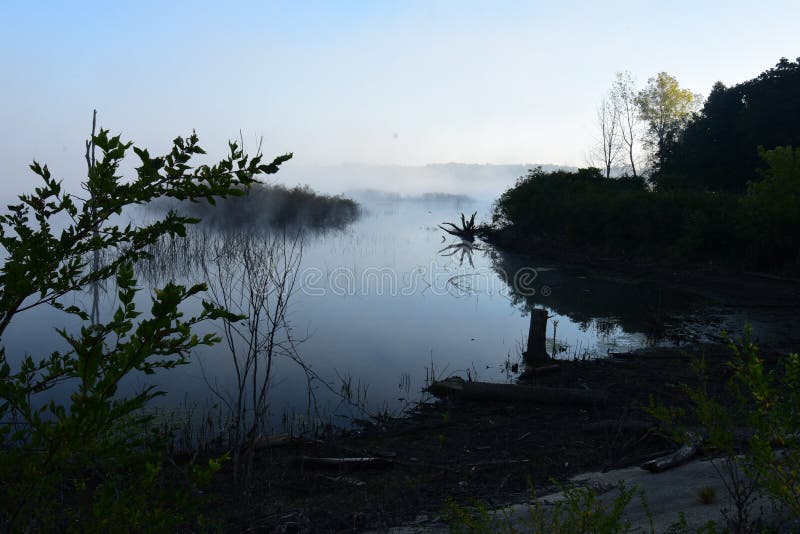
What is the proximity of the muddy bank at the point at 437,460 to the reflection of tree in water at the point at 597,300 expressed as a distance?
15.4 ft

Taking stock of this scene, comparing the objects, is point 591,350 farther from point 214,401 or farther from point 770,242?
point 770,242

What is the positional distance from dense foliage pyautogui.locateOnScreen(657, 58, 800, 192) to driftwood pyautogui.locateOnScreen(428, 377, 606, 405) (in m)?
21.8

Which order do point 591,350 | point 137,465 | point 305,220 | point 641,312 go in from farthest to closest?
point 305,220
point 641,312
point 591,350
point 137,465

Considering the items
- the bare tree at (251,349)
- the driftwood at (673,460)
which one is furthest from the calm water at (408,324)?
the driftwood at (673,460)

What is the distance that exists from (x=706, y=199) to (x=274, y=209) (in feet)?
71.6

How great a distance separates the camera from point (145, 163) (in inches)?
87.9

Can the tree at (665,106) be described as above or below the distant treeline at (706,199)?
above

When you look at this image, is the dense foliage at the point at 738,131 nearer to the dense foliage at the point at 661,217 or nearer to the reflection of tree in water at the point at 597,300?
the dense foliage at the point at 661,217

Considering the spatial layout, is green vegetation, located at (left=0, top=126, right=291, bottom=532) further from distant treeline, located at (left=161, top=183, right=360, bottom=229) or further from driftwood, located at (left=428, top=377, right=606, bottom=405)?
distant treeline, located at (left=161, top=183, right=360, bottom=229)

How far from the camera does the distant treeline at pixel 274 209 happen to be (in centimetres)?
3058

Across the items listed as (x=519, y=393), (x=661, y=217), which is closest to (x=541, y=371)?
(x=519, y=393)

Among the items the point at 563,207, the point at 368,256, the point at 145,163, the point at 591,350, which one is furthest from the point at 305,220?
the point at 145,163

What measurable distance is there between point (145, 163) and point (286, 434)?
16.1 feet

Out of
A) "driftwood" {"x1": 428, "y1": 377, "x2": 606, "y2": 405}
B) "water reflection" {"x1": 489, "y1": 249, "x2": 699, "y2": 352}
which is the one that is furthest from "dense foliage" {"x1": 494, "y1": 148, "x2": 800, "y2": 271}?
"driftwood" {"x1": 428, "y1": 377, "x2": 606, "y2": 405}
